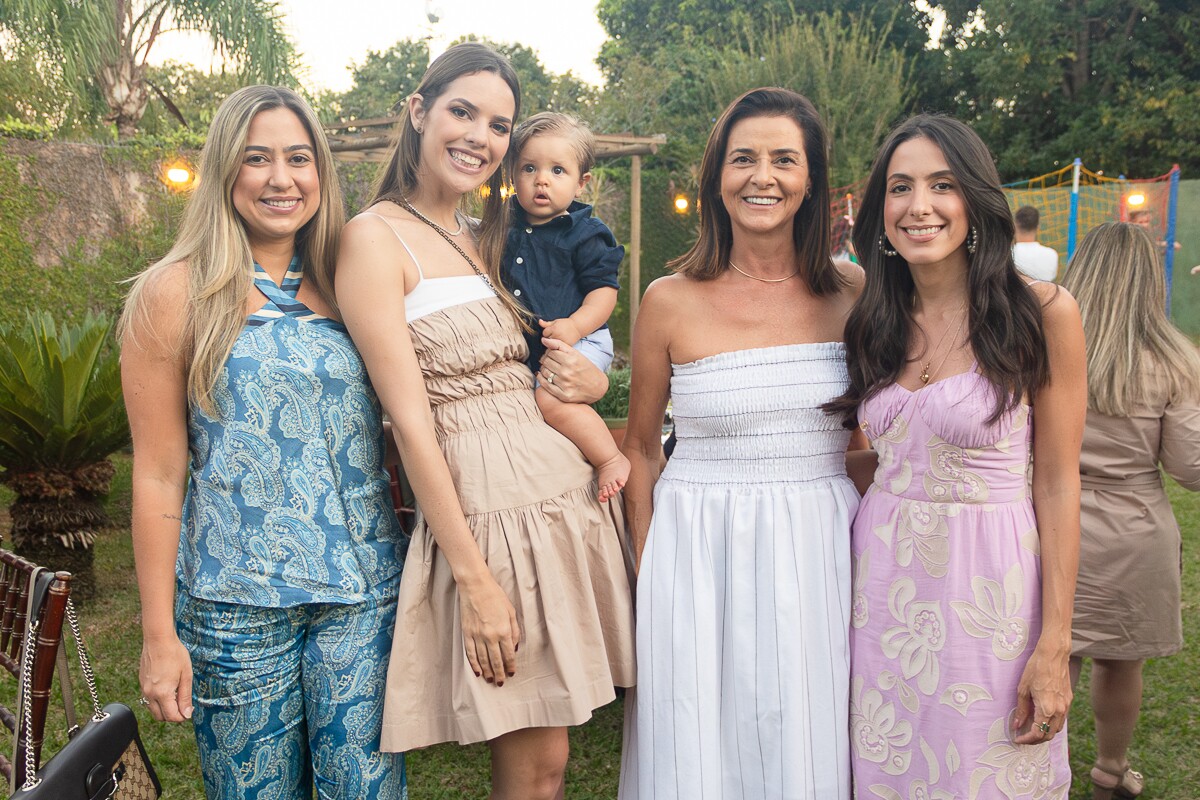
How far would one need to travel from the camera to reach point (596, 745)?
150 inches

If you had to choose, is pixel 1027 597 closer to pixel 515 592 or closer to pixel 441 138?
pixel 515 592

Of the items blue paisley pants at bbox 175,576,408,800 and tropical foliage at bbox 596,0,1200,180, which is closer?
blue paisley pants at bbox 175,576,408,800

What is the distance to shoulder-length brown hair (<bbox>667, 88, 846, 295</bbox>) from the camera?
2.26 m

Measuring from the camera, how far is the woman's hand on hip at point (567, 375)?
2201 millimetres

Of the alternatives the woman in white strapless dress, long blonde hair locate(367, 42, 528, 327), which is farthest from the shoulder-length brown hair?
long blonde hair locate(367, 42, 528, 327)

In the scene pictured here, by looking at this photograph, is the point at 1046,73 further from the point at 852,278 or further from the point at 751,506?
the point at 751,506

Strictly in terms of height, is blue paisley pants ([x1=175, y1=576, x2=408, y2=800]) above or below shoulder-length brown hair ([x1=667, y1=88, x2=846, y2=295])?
below

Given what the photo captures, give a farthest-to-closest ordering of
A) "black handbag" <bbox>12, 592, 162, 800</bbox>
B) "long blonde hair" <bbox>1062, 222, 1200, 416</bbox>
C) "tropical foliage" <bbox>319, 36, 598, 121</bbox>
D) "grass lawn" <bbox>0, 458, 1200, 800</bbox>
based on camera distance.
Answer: "tropical foliage" <bbox>319, 36, 598, 121</bbox> < "grass lawn" <bbox>0, 458, 1200, 800</bbox> < "long blonde hair" <bbox>1062, 222, 1200, 416</bbox> < "black handbag" <bbox>12, 592, 162, 800</bbox>

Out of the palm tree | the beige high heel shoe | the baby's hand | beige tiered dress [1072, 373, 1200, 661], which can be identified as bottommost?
the beige high heel shoe

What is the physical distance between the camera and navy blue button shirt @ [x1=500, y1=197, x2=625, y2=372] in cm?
237

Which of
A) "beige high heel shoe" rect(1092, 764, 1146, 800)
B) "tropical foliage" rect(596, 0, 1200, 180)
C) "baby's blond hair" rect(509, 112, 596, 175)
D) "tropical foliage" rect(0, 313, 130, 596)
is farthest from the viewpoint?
"tropical foliage" rect(596, 0, 1200, 180)

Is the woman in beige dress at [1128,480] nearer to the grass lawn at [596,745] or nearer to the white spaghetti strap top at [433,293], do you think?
the grass lawn at [596,745]

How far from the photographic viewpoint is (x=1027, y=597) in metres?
1.97

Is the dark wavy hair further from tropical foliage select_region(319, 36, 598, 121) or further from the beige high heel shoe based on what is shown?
tropical foliage select_region(319, 36, 598, 121)
